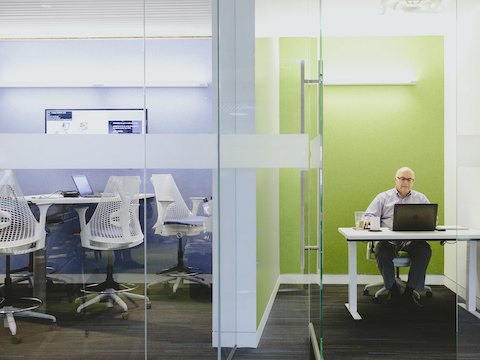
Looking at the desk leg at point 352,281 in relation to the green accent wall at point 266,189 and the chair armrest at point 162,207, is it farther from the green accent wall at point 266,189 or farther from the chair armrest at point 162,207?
the chair armrest at point 162,207

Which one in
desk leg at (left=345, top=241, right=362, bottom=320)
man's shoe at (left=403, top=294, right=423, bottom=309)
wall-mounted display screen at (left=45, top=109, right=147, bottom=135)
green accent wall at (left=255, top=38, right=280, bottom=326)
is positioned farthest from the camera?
man's shoe at (left=403, top=294, right=423, bottom=309)

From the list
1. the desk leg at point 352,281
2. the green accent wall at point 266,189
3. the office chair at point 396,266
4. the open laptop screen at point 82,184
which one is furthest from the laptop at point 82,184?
the office chair at point 396,266

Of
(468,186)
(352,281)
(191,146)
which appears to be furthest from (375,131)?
(191,146)

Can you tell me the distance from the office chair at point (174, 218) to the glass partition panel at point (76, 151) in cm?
9

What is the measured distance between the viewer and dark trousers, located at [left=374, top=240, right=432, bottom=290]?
512 cm

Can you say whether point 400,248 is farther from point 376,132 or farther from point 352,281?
point 376,132

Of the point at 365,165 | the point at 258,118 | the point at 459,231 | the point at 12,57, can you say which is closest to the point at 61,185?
the point at 12,57

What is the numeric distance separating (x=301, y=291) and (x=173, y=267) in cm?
82

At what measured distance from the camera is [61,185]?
278cm

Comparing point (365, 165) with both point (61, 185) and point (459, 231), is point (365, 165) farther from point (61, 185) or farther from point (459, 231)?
point (61, 185)

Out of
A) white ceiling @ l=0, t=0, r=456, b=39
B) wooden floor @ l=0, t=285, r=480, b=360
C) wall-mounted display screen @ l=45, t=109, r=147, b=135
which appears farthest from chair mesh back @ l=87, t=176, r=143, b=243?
white ceiling @ l=0, t=0, r=456, b=39

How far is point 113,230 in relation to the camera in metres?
2.89

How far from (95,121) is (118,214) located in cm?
51

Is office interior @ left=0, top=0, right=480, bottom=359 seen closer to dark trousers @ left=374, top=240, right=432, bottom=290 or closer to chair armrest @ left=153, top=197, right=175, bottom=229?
chair armrest @ left=153, top=197, right=175, bottom=229
